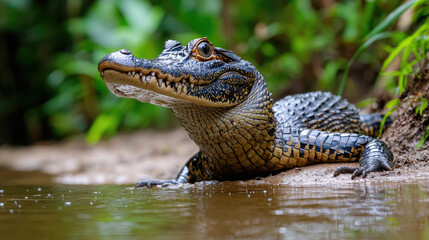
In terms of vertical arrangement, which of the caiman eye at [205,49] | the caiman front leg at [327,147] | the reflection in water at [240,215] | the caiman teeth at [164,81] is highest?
the caiman eye at [205,49]

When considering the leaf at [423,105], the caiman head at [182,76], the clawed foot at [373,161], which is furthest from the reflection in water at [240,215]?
the leaf at [423,105]

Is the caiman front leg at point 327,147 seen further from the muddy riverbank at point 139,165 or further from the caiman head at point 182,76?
the caiman head at point 182,76

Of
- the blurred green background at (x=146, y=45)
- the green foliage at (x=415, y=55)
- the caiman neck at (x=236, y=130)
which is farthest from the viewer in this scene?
the blurred green background at (x=146, y=45)

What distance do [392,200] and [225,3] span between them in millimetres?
6803

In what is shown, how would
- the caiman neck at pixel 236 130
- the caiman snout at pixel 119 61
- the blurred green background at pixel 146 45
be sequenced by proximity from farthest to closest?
the blurred green background at pixel 146 45, the caiman neck at pixel 236 130, the caiman snout at pixel 119 61

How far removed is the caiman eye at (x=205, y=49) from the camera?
3674mm

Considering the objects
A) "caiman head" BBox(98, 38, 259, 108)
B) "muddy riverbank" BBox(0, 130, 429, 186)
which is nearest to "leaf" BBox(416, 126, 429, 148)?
"muddy riverbank" BBox(0, 130, 429, 186)

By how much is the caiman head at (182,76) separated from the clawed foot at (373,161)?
A: 1035 mm

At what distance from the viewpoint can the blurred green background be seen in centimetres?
786

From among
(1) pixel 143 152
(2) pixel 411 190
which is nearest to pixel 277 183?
(2) pixel 411 190

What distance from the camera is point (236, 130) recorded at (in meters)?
3.65

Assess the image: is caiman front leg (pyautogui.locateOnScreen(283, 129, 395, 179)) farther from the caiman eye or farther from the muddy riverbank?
the caiman eye

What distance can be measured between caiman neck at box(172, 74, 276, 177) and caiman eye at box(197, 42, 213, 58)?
17.3 inches

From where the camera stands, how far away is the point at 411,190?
96.6 inches
